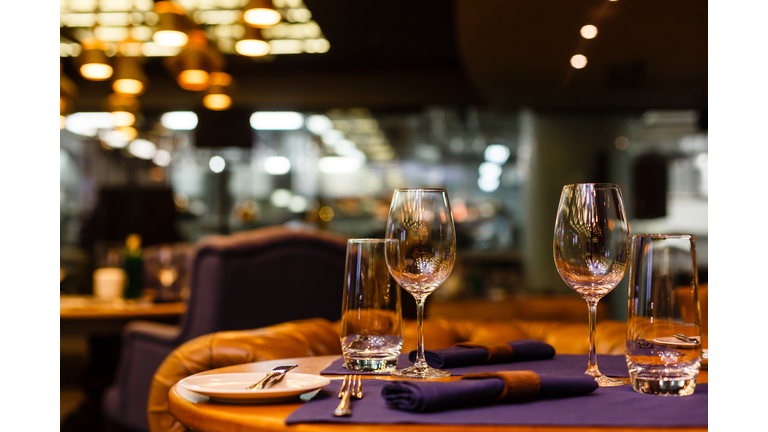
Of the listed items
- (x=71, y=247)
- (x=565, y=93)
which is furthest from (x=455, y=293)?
(x=71, y=247)

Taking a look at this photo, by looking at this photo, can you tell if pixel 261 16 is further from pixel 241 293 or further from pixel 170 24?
pixel 241 293

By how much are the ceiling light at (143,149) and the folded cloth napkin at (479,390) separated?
872 centimetres

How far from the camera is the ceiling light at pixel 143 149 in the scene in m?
8.84

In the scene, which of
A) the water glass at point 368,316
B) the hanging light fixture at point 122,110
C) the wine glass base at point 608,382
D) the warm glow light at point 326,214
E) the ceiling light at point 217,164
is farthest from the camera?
the ceiling light at point 217,164

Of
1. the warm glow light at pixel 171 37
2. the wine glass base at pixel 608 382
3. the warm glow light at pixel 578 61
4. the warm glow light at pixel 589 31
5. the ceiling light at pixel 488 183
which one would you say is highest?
the warm glow light at pixel 589 31

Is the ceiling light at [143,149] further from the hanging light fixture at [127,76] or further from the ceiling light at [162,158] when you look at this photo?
the hanging light fixture at [127,76]

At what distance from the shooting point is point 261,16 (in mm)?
3613

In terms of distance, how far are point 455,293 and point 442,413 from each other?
672 centimetres

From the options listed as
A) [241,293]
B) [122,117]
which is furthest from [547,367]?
[122,117]

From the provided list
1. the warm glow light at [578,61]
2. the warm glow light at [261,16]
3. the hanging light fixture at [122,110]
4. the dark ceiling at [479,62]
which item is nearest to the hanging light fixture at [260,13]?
the warm glow light at [261,16]

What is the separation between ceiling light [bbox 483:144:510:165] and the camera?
8141 millimetres

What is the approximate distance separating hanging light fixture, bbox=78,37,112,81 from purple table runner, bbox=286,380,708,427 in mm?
3984

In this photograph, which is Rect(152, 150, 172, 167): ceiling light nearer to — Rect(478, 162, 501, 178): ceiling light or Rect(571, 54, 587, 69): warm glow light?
Rect(478, 162, 501, 178): ceiling light
